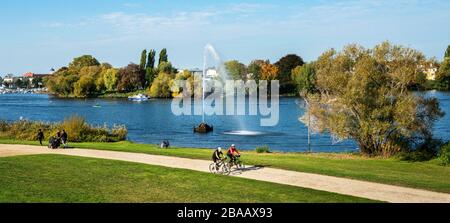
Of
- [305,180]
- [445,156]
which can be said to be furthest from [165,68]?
[305,180]

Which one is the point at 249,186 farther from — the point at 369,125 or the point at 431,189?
the point at 369,125

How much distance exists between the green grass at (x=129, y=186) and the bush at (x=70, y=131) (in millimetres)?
16776

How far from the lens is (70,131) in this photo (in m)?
46.0

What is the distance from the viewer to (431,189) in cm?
2336

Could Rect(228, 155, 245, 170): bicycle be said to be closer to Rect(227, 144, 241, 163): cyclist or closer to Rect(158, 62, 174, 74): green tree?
Rect(227, 144, 241, 163): cyclist

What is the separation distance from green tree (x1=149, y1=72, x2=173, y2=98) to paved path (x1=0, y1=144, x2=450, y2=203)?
458ft

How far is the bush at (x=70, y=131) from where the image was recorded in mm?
46250

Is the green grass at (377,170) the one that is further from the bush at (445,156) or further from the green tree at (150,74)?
the green tree at (150,74)

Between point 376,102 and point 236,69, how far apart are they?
366 feet

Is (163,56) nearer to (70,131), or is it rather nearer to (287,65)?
(287,65)

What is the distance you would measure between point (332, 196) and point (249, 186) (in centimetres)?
398

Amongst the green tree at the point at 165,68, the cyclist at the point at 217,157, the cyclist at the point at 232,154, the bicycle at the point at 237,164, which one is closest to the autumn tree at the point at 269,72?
the green tree at the point at 165,68

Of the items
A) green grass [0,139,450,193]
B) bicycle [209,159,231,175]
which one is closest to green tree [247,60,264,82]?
green grass [0,139,450,193]
